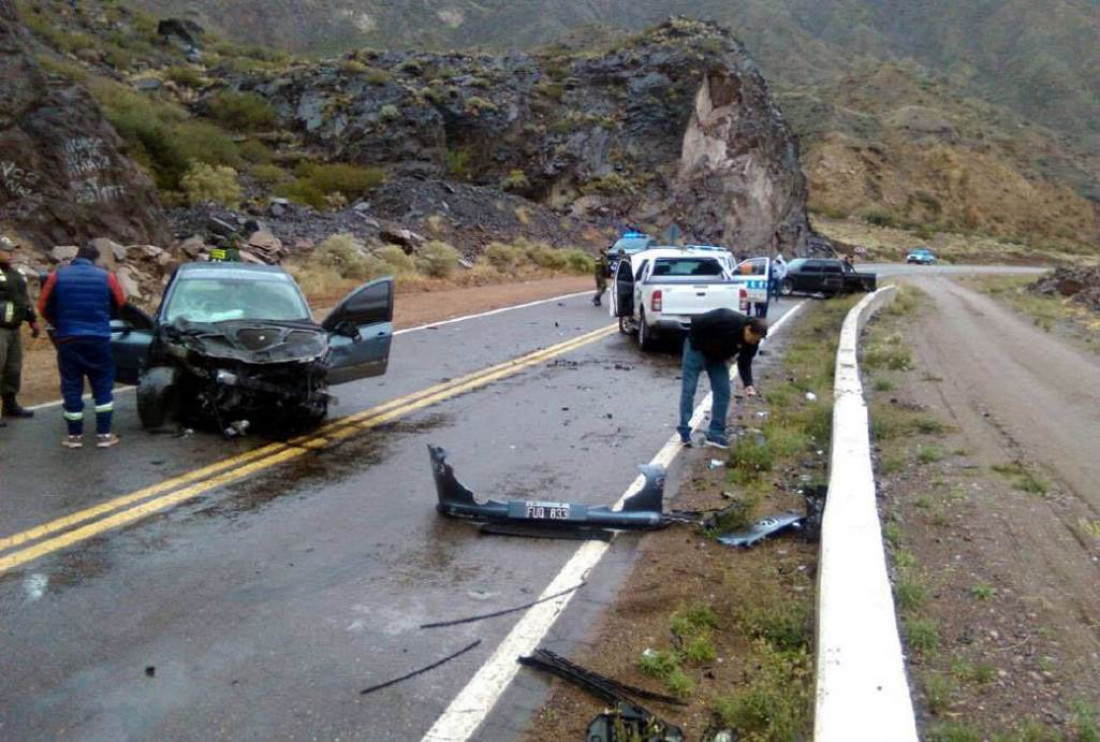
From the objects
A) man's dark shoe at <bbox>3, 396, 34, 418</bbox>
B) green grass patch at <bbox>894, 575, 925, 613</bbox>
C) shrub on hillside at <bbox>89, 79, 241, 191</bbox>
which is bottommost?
green grass patch at <bbox>894, 575, 925, 613</bbox>

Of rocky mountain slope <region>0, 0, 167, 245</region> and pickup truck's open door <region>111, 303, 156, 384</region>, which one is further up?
rocky mountain slope <region>0, 0, 167, 245</region>

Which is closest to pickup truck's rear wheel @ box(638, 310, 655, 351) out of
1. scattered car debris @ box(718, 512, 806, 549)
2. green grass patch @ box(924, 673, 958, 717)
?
scattered car debris @ box(718, 512, 806, 549)

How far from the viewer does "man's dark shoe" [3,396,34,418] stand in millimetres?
9883

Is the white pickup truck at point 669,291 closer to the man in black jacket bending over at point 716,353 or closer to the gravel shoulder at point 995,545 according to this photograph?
the gravel shoulder at point 995,545

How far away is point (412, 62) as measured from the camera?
55000 mm

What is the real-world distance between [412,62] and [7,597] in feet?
174

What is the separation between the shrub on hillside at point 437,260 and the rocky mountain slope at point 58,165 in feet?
30.7

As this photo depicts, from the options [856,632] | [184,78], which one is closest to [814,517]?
[856,632]

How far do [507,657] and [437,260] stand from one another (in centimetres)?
2833

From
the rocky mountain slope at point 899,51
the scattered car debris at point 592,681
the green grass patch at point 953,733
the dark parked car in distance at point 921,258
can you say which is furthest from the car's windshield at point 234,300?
the rocky mountain slope at point 899,51

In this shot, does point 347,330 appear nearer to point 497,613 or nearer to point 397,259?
point 497,613

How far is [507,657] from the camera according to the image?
473cm

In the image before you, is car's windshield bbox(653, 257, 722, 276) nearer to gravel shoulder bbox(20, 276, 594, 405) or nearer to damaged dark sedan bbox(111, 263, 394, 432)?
gravel shoulder bbox(20, 276, 594, 405)

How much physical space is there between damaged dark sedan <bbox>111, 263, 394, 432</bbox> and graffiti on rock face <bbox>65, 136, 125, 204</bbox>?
13748 millimetres
